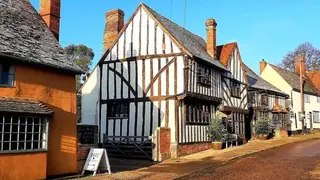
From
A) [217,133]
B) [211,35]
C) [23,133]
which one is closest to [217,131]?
[217,133]

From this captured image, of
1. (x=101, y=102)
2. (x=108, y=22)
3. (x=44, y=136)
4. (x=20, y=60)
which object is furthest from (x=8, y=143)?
(x=108, y=22)

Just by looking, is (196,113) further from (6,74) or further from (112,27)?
(6,74)

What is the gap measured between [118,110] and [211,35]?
28.0ft

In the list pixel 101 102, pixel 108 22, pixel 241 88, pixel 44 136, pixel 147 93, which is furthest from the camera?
pixel 241 88

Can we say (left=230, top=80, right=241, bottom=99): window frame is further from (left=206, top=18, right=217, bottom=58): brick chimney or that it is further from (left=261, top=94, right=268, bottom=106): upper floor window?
(left=261, top=94, right=268, bottom=106): upper floor window

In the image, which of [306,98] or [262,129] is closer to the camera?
[262,129]

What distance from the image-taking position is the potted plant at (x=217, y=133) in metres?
23.3

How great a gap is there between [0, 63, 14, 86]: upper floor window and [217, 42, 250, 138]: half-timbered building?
16.1 meters

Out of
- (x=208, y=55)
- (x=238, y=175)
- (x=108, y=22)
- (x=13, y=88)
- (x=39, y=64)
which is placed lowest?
(x=238, y=175)

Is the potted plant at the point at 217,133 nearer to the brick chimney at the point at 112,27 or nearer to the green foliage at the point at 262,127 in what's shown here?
the green foliage at the point at 262,127

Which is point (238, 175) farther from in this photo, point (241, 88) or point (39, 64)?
point (241, 88)

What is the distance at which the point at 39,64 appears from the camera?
12742mm

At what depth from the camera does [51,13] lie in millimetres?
15953

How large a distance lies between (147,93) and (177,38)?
3.88 meters
